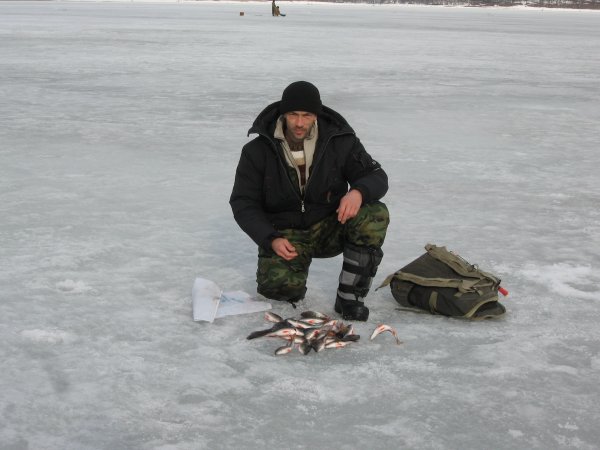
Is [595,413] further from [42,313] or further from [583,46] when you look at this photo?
[583,46]

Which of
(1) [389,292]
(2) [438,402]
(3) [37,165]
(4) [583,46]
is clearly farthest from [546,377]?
(4) [583,46]

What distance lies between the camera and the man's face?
3561 millimetres

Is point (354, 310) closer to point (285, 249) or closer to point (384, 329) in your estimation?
point (384, 329)

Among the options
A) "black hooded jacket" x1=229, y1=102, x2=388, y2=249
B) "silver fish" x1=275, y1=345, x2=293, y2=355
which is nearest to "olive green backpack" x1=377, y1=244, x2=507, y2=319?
"black hooded jacket" x1=229, y1=102, x2=388, y2=249

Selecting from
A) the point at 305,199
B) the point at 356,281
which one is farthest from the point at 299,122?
the point at 356,281

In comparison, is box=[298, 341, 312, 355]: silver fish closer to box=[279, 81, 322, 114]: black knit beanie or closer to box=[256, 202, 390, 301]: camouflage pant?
box=[256, 202, 390, 301]: camouflage pant

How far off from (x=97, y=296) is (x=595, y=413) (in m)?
2.39

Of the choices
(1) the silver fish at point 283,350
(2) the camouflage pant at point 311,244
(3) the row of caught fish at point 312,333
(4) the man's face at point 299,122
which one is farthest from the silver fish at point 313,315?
(4) the man's face at point 299,122

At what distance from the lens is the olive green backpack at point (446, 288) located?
12.1 feet

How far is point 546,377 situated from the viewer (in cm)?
311

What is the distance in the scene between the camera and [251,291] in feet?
13.3

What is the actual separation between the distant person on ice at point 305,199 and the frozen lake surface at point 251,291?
0.68 ft

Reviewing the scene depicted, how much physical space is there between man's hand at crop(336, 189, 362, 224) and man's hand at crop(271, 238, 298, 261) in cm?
27

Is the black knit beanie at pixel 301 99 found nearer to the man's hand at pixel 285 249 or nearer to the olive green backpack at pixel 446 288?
the man's hand at pixel 285 249
